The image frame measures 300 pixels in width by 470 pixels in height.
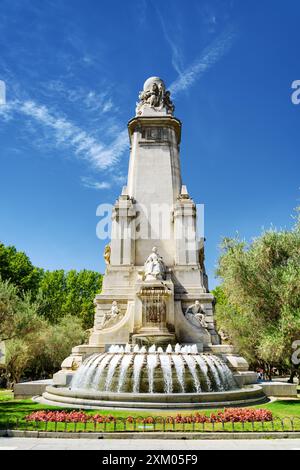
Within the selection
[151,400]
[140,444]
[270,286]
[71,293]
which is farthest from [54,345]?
[140,444]

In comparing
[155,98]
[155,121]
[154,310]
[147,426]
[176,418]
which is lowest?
[147,426]

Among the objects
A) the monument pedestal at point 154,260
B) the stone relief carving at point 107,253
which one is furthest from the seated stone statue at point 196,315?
the stone relief carving at point 107,253

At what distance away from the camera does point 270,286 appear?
22.1 meters

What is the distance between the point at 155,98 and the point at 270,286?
14.9 metres

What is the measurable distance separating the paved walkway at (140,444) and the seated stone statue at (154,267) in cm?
1224

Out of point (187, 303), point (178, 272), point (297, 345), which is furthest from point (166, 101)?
point (297, 345)

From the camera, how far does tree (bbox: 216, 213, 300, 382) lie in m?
19.8

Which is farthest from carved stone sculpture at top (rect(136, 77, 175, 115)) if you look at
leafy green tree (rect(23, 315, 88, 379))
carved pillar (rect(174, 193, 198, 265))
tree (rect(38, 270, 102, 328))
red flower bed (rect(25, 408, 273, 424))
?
tree (rect(38, 270, 102, 328))

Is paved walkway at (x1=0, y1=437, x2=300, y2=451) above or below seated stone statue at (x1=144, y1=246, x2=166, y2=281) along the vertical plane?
below

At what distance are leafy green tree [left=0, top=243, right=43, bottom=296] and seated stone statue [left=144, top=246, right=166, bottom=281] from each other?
28.4 m

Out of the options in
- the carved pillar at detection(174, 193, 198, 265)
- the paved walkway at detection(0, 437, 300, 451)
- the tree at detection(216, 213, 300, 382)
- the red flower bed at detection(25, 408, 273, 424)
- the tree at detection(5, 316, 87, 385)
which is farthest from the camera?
the tree at detection(5, 316, 87, 385)

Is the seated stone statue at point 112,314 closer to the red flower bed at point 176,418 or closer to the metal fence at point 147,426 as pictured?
the red flower bed at point 176,418

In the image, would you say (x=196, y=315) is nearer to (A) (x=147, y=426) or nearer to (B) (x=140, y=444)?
(A) (x=147, y=426)

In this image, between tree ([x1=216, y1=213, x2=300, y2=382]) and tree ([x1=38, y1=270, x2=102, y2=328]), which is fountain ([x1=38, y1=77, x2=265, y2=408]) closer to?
tree ([x1=216, y1=213, x2=300, y2=382])
